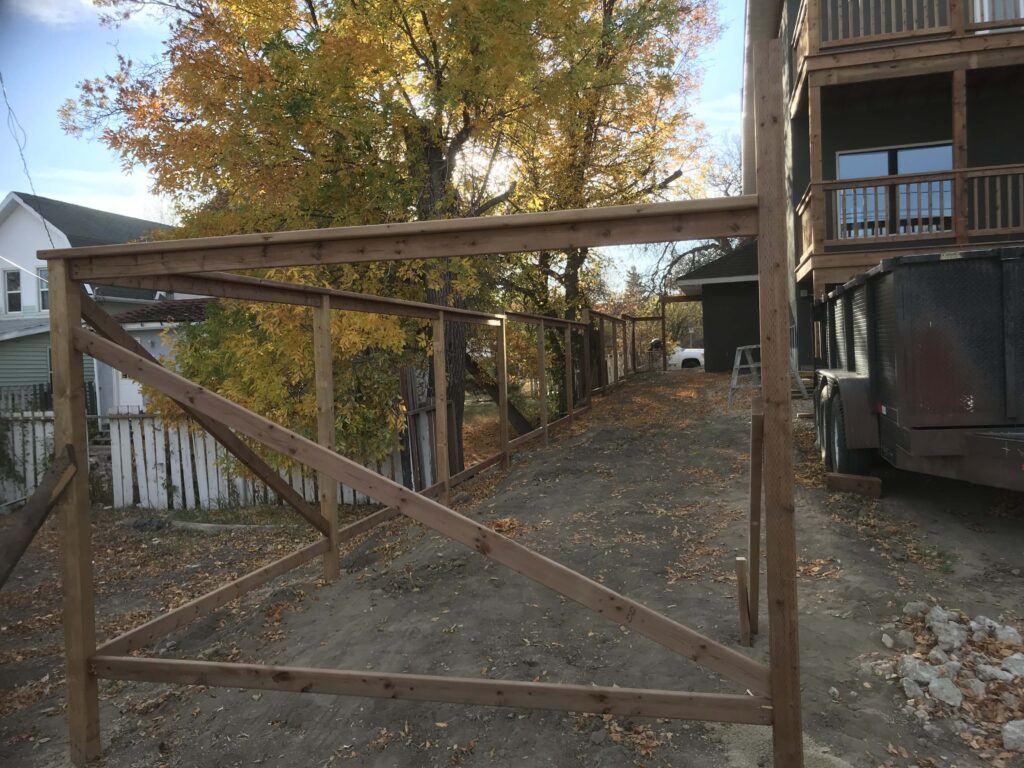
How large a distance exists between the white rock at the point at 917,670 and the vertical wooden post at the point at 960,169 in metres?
8.70

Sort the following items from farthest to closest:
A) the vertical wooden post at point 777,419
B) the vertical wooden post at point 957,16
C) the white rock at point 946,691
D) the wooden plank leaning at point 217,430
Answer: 1. the vertical wooden post at point 957,16
2. the wooden plank leaning at point 217,430
3. the white rock at point 946,691
4. the vertical wooden post at point 777,419

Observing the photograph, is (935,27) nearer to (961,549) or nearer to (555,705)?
(961,549)

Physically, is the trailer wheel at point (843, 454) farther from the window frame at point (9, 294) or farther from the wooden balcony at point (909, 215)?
the window frame at point (9, 294)

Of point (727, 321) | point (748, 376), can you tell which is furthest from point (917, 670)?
point (727, 321)

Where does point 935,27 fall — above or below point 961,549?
above

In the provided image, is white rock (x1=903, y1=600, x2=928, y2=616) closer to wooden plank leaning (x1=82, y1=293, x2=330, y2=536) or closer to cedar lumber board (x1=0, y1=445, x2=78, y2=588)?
wooden plank leaning (x1=82, y1=293, x2=330, y2=536)

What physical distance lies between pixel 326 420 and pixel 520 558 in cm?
323

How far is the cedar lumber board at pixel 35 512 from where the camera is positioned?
308 centimetres

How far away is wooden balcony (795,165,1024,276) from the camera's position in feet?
33.4

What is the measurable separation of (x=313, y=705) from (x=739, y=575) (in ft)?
8.11

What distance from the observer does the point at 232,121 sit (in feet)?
28.8

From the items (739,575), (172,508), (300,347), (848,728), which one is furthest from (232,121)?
(848,728)

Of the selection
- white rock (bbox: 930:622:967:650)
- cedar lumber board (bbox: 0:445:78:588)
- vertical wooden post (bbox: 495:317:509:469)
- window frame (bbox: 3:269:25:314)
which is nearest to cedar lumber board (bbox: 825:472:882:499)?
white rock (bbox: 930:622:967:650)

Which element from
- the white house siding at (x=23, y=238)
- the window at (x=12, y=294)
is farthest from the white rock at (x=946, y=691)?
the window at (x=12, y=294)
